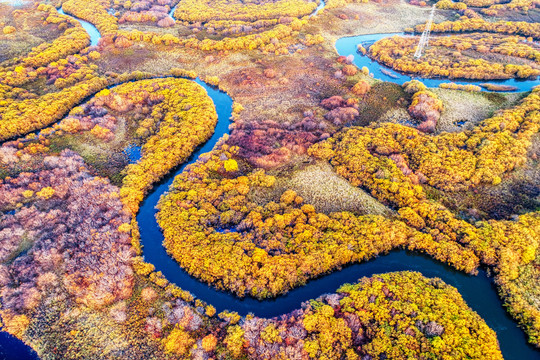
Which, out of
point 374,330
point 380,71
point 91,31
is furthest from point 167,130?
point 91,31

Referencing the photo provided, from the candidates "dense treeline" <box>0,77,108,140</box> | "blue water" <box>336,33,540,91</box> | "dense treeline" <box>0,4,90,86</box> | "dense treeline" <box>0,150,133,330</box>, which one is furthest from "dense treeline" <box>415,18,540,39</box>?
"dense treeline" <box>0,150,133,330</box>

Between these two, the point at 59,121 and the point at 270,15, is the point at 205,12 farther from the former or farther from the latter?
the point at 59,121

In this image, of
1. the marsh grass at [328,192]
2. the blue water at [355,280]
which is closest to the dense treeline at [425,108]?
the marsh grass at [328,192]

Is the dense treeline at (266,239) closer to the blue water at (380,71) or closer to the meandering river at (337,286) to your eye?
the meandering river at (337,286)

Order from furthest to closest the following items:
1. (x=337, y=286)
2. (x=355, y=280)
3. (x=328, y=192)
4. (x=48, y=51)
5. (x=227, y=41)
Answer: (x=227, y=41)
(x=48, y=51)
(x=328, y=192)
(x=355, y=280)
(x=337, y=286)

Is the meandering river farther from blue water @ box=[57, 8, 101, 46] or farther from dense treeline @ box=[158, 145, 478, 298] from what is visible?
blue water @ box=[57, 8, 101, 46]

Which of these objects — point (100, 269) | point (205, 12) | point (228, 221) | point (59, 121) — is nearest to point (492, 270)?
point (228, 221)

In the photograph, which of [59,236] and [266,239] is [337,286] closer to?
[266,239]

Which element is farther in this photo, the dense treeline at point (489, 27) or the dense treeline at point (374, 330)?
the dense treeline at point (489, 27)
